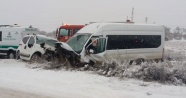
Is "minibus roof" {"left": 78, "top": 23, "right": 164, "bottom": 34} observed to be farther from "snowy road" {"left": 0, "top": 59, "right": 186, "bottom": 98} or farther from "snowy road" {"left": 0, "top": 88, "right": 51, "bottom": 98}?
"snowy road" {"left": 0, "top": 88, "right": 51, "bottom": 98}

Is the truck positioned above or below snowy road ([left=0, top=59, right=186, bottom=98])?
above

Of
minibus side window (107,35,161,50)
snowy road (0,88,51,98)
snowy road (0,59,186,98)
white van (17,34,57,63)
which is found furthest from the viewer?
white van (17,34,57,63)

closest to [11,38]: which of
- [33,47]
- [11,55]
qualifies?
[11,55]

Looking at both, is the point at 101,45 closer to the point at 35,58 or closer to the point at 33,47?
the point at 35,58

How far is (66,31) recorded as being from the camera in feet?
73.9

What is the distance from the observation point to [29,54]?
17.0 meters

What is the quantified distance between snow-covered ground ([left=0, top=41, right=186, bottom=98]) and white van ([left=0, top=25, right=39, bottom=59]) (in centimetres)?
900

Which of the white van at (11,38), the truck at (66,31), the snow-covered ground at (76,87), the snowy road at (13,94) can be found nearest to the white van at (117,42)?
the snow-covered ground at (76,87)

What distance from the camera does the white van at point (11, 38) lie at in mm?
21797

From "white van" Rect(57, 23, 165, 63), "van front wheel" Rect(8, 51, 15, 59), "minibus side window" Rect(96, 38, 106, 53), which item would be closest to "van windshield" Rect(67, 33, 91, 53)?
"white van" Rect(57, 23, 165, 63)

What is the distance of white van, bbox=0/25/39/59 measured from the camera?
2180 centimetres

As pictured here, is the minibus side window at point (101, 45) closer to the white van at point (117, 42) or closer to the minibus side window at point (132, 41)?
the white van at point (117, 42)

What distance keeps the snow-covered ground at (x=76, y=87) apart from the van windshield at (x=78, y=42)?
1.85 metres

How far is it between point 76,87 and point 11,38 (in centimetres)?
1307
